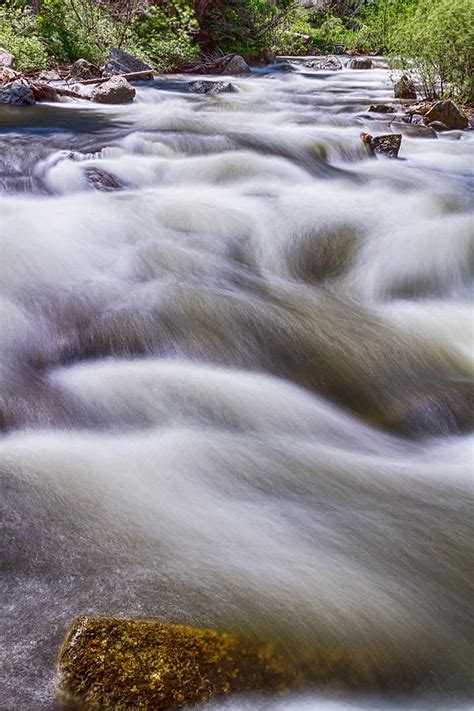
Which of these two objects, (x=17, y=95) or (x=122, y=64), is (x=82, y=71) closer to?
(x=122, y=64)

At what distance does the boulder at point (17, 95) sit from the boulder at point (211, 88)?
12.5 ft

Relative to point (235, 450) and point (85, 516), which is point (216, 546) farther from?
point (235, 450)

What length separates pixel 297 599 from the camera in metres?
1.76

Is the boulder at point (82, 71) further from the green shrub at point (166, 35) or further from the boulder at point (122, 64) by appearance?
the green shrub at point (166, 35)

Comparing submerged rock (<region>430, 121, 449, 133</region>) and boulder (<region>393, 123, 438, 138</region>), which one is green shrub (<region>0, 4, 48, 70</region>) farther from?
submerged rock (<region>430, 121, 449, 133</region>)

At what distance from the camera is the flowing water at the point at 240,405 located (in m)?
1.69

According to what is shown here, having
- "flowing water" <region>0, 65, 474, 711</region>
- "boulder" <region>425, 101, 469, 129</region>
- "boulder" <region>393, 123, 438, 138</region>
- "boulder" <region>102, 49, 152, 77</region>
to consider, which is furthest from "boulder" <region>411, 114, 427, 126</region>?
"boulder" <region>102, 49, 152, 77</region>

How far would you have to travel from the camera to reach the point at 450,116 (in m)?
8.65

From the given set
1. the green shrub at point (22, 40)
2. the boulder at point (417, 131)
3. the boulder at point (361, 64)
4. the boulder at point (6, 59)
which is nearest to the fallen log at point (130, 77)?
the boulder at point (6, 59)

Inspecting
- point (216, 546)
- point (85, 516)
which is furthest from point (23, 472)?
point (216, 546)

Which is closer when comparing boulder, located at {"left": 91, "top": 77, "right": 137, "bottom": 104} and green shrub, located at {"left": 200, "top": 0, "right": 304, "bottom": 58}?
boulder, located at {"left": 91, "top": 77, "right": 137, "bottom": 104}

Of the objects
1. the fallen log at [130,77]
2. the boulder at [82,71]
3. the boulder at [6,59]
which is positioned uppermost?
the boulder at [6,59]

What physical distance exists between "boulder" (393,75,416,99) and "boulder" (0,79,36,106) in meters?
6.10

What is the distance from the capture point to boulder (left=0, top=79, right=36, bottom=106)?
877cm
